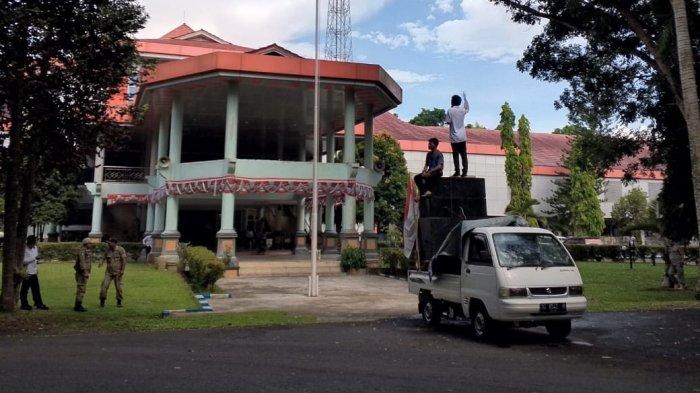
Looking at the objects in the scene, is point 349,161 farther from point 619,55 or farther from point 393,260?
point 619,55

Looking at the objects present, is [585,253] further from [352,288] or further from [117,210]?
[117,210]

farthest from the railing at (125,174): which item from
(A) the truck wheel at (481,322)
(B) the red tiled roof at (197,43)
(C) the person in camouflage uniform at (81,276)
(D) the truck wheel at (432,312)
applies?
(A) the truck wheel at (481,322)

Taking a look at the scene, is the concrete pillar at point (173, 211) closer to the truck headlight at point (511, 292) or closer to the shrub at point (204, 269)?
the shrub at point (204, 269)

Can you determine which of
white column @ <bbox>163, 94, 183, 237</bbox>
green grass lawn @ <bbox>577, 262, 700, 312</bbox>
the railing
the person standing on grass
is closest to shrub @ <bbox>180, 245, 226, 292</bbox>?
the person standing on grass

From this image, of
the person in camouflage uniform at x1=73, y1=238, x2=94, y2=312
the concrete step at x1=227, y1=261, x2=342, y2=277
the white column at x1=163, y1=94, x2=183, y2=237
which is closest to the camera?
the person in camouflage uniform at x1=73, y1=238, x2=94, y2=312

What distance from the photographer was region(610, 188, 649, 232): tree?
174ft

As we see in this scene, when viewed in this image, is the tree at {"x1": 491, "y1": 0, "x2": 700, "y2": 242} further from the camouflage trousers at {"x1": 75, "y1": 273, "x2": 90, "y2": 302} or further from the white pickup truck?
the camouflage trousers at {"x1": 75, "y1": 273, "x2": 90, "y2": 302}

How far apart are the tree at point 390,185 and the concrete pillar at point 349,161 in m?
18.7

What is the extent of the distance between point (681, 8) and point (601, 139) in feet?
24.2

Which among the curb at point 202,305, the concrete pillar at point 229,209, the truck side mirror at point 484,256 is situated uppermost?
the concrete pillar at point 229,209

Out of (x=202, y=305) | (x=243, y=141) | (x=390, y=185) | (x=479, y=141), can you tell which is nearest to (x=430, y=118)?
(x=479, y=141)

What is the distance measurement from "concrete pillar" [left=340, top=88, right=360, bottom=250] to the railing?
16071 mm

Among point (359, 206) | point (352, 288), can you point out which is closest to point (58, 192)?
point (359, 206)

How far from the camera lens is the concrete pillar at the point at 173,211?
2361 centimetres
